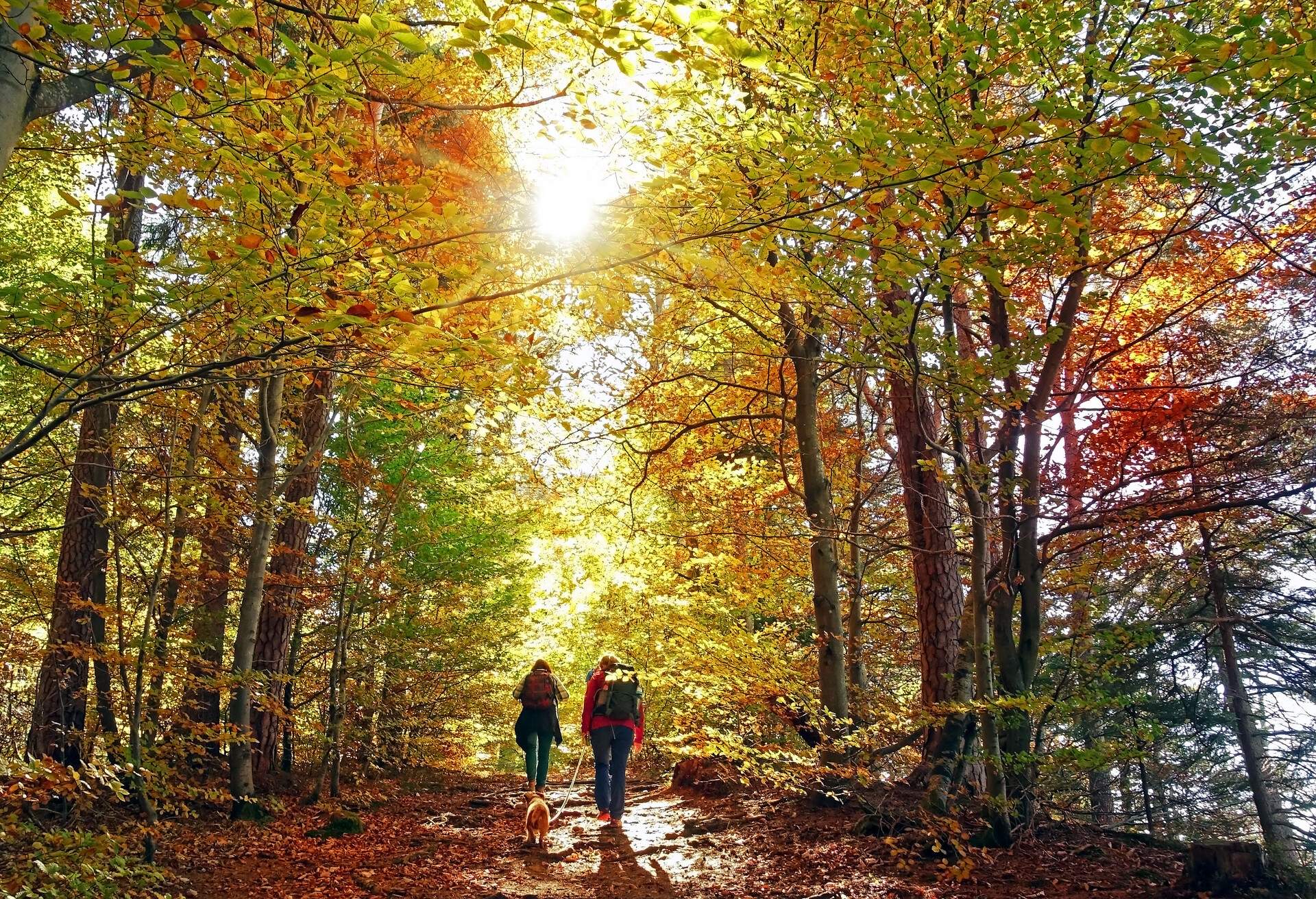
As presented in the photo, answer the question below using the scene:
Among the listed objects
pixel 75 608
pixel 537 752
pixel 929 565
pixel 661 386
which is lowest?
pixel 537 752

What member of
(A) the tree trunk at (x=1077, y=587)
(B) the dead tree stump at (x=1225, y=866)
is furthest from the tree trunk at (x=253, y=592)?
(B) the dead tree stump at (x=1225, y=866)

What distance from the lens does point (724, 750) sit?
19.2 feet

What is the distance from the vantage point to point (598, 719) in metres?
7.98

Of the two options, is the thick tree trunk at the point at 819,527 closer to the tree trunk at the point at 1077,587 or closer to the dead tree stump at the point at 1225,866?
the tree trunk at the point at 1077,587

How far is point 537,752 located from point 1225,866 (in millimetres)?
6778

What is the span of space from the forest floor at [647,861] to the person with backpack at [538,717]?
71 cm

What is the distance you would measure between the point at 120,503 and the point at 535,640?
27.2 feet

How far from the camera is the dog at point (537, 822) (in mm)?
7129

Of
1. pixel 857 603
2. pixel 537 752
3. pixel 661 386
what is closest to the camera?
pixel 857 603

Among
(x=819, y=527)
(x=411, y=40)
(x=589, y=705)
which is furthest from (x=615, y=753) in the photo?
(x=411, y=40)

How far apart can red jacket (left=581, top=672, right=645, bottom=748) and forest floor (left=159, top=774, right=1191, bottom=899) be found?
3.30 ft

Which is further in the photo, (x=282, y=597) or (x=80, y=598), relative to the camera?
(x=282, y=597)

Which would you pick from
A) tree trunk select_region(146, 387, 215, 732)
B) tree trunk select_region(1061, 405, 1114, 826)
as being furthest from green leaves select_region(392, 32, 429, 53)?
tree trunk select_region(1061, 405, 1114, 826)

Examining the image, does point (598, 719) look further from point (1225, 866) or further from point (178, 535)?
point (1225, 866)
